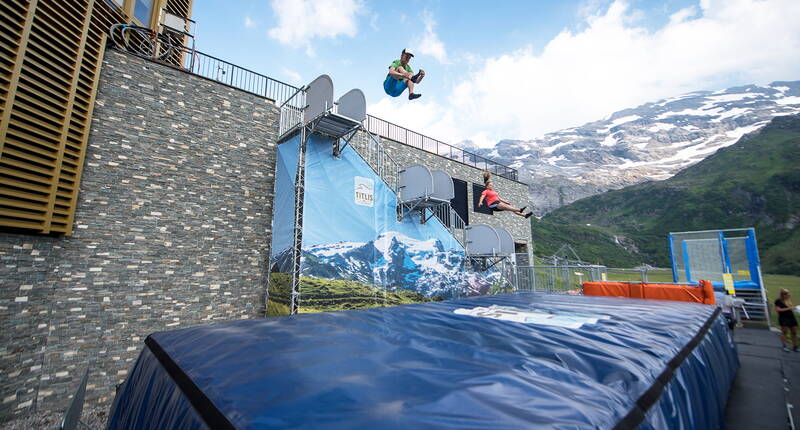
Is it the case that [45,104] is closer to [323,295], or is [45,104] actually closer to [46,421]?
[46,421]

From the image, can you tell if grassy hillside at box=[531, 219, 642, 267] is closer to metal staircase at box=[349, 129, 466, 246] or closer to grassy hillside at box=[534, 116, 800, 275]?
grassy hillside at box=[534, 116, 800, 275]

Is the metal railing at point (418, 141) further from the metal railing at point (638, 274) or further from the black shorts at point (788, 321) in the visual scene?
the black shorts at point (788, 321)

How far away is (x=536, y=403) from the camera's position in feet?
3.93

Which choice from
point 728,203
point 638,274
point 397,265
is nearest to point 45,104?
point 397,265

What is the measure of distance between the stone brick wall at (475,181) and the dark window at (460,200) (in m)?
0.18

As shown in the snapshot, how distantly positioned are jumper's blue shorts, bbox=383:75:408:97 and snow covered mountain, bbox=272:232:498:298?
357cm

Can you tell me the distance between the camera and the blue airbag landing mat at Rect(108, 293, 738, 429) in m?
1.12

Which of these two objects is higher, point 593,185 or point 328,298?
point 593,185

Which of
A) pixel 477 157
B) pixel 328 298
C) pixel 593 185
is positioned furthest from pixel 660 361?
pixel 593 185

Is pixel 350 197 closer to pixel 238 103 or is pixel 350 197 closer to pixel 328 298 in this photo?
pixel 328 298

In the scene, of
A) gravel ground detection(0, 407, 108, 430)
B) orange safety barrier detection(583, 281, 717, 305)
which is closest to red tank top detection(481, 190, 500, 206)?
orange safety barrier detection(583, 281, 717, 305)

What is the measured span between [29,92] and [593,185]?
11293 cm

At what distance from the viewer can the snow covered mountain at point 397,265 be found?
7.11 m

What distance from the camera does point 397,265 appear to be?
856 cm
